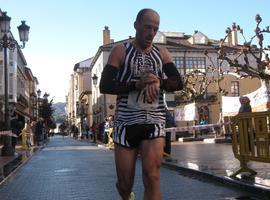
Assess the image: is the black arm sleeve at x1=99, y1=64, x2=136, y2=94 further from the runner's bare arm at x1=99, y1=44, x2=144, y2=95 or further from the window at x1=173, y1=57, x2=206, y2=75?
the window at x1=173, y1=57, x2=206, y2=75

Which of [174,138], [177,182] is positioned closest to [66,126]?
[174,138]

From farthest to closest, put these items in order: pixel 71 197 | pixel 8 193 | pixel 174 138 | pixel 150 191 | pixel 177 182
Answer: pixel 174 138, pixel 177 182, pixel 8 193, pixel 71 197, pixel 150 191

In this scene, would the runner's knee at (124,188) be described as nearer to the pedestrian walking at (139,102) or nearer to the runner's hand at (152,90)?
the pedestrian walking at (139,102)

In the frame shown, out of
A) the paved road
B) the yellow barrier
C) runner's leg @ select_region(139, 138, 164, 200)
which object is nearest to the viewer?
runner's leg @ select_region(139, 138, 164, 200)

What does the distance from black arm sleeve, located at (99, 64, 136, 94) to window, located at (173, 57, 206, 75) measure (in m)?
63.7

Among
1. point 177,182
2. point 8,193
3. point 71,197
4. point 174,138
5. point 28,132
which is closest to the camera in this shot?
point 71,197

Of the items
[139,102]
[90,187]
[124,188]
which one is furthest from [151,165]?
[90,187]

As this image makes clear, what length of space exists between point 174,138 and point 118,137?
32720 millimetres

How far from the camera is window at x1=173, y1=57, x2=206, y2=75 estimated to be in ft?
222

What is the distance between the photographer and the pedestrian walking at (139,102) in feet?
12.4

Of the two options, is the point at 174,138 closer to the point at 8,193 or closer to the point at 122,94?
the point at 8,193

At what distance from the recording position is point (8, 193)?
910 cm

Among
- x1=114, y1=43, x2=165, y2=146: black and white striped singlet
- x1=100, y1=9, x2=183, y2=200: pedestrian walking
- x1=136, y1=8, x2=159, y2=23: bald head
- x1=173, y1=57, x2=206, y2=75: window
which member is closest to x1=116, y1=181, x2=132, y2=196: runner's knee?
x1=100, y1=9, x2=183, y2=200: pedestrian walking

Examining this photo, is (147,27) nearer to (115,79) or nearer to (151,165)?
(115,79)
